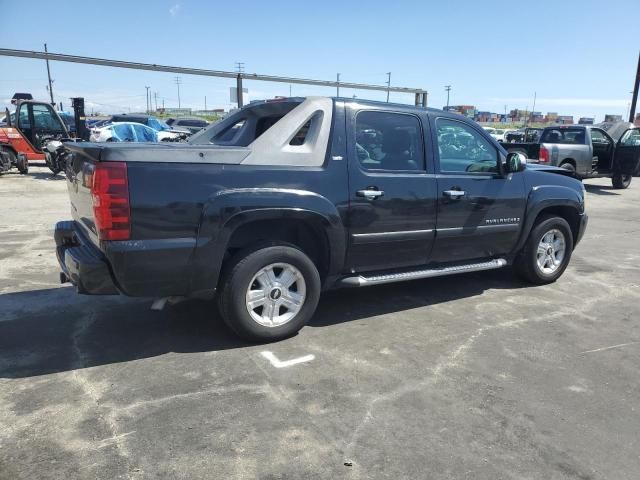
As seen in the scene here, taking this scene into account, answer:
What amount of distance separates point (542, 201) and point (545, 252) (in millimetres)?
643

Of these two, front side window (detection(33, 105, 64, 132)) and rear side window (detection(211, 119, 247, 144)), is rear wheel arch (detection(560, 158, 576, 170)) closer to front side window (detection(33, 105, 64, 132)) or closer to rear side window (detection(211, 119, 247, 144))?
rear side window (detection(211, 119, 247, 144))

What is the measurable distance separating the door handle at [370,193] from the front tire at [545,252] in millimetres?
2240

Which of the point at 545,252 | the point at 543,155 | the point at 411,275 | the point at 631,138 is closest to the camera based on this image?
the point at 411,275

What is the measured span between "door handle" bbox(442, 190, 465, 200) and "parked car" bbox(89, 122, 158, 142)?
15099mm

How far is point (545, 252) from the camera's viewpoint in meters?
5.70

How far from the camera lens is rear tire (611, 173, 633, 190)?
16347 millimetres

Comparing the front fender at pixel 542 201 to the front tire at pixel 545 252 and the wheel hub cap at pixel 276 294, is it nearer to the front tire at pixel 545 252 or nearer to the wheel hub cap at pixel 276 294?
the front tire at pixel 545 252

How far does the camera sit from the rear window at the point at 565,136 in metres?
14.8

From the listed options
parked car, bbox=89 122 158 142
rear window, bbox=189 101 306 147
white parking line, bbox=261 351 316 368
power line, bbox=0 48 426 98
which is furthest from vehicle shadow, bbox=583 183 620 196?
parked car, bbox=89 122 158 142

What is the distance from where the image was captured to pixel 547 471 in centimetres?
255

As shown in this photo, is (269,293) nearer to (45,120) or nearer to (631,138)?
(45,120)

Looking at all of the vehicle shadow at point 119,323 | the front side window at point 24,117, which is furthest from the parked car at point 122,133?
the vehicle shadow at point 119,323

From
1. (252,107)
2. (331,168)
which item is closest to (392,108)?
(331,168)

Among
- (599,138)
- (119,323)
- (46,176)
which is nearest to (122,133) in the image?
(46,176)
